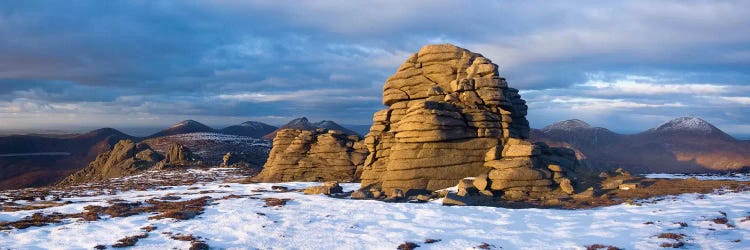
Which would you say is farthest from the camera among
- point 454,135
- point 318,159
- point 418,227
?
point 318,159

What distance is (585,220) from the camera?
82.7 ft

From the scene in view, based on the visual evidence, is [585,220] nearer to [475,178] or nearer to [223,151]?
[475,178]

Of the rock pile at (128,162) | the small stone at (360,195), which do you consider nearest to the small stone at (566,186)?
the small stone at (360,195)

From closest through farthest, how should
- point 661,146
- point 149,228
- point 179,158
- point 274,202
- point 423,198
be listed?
1. point 149,228
2. point 274,202
3. point 423,198
4. point 179,158
5. point 661,146

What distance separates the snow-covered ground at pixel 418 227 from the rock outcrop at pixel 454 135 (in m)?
7.21

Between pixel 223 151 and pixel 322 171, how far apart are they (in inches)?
3395

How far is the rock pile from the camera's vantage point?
86.7 m

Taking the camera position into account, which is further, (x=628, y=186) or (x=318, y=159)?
(x=318, y=159)

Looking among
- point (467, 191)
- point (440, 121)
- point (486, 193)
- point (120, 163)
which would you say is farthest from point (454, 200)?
point (120, 163)

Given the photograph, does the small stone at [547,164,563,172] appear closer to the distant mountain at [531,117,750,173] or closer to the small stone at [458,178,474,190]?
the small stone at [458,178,474,190]

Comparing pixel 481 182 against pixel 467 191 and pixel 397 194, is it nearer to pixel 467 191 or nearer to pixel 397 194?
pixel 467 191

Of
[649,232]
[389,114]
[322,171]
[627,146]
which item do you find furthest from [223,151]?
[649,232]

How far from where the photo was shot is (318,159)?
192 ft

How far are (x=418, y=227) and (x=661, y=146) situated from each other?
411 ft
